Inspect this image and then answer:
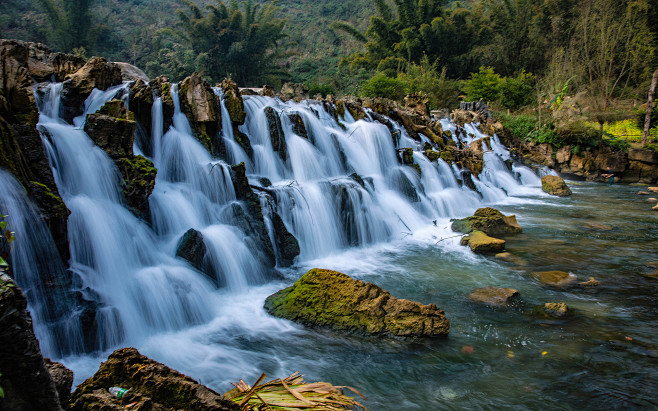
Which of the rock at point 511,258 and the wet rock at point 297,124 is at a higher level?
the wet rock at point 297,124

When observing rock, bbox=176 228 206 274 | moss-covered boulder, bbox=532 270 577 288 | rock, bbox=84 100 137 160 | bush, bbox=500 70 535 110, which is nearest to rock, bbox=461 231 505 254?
moss-covered boulder, bbox=532 270 577 288

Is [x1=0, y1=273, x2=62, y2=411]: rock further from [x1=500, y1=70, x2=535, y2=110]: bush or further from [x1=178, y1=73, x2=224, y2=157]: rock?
[x1=500, y1=70, x2=535, y2=110]: bush

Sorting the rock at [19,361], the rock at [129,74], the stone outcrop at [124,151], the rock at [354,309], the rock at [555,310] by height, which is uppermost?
the rock at [129,74]

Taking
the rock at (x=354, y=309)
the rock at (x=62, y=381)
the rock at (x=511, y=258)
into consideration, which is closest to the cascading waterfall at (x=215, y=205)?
the rock at (x=354, y=309)

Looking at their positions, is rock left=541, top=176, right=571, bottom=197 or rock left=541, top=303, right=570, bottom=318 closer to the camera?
rock left=541, top=303, right=570, bottom=318

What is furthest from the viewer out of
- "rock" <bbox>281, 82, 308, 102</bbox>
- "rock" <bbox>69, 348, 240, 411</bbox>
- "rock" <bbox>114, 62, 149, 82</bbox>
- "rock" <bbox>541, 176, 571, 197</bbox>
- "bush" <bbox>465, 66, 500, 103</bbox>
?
"bush" <bbox>465, 66, 500, 103</bbox>

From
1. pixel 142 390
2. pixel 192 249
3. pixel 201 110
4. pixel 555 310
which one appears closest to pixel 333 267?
pixel 192 249

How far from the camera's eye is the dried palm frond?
2.19 m

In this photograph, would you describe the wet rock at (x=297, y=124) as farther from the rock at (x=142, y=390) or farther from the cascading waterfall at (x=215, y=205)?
the rock at (x=142, y=390)

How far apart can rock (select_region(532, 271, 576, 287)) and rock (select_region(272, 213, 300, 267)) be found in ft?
14.1

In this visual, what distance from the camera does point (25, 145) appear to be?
4590 millimetres

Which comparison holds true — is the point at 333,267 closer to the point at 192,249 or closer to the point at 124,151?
the point at 192,249

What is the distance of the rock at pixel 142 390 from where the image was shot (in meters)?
2.10

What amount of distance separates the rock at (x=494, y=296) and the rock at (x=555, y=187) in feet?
35.5
